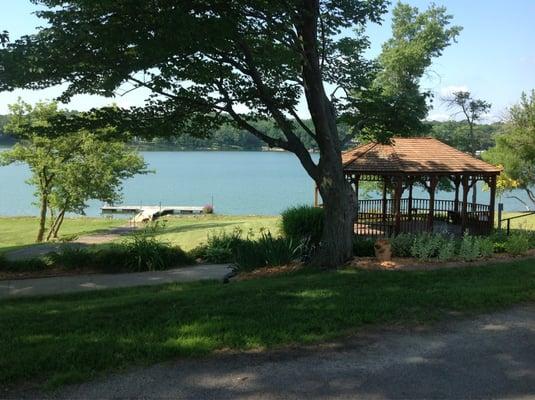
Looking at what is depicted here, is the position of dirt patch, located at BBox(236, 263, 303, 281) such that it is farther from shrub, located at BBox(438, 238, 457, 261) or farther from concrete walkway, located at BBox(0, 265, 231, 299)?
shrub, located at BBox(438, 238, 457, 261)

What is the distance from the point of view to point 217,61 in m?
10.0

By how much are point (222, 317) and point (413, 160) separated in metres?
14.2

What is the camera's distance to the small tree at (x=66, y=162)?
945 inches

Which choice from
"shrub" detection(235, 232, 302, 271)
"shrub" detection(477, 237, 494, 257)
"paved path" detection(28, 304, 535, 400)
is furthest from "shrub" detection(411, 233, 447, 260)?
"paved path" detection(28, 304, 535, 400)

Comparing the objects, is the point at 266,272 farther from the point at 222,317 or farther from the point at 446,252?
the point at 222,317

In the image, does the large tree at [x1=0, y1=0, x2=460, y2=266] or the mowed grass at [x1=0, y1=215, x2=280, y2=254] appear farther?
the mowed grass at [x1=0, y1=215, x2=280, y2=254]

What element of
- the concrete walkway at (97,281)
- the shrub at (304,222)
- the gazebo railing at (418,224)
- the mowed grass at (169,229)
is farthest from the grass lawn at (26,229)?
the gazebo railing at (418,224)

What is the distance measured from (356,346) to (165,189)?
6865 centimetres

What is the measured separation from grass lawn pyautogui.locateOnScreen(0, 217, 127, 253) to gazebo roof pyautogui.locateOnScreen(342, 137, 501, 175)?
15643mm

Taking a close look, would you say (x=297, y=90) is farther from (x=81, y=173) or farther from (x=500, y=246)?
(x=81, y=173)

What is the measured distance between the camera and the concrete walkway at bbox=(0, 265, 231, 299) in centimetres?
940

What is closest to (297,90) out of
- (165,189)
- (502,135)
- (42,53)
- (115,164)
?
(42,53)

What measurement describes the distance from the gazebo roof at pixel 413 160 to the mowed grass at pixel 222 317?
377 inches

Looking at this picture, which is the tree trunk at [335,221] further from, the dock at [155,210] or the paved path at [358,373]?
the dock at [155,210]
